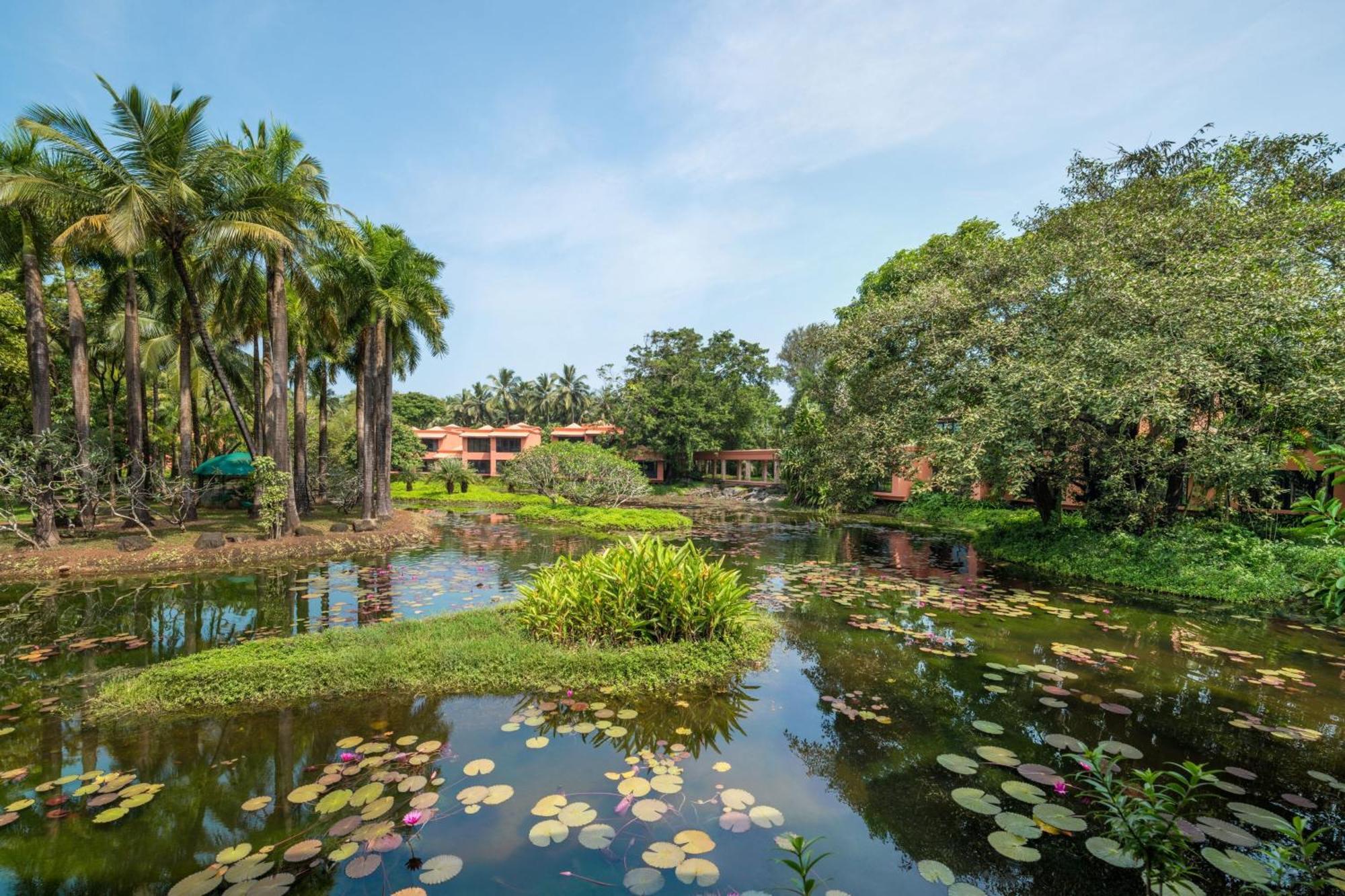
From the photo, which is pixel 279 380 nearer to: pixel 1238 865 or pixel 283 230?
pixel 283 230

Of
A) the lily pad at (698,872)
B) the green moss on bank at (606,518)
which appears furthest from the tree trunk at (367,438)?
the lily pad at (698,872)

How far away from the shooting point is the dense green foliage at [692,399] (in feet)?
117

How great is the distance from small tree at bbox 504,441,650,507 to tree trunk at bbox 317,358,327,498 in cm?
721

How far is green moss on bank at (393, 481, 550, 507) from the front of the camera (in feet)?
84.3

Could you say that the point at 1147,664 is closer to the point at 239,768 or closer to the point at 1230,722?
the point at 1230,722

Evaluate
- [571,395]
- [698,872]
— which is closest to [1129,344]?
[698,872]

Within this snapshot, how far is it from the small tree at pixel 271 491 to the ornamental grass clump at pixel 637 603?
9277 mm

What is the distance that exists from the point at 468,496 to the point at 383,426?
35.8 feet

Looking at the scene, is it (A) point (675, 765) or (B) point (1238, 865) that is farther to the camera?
(A) point (675, 765)

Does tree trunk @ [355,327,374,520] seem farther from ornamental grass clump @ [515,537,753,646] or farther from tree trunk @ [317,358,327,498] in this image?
ornamental grass clump @ [515,537,753,646]

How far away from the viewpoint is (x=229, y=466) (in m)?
19.2

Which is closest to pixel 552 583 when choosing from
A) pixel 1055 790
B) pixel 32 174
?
pixel 1055 790

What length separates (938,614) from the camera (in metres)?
8.72

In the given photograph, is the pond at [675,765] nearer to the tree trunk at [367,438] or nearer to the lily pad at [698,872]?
the lily pad at [698,872]
